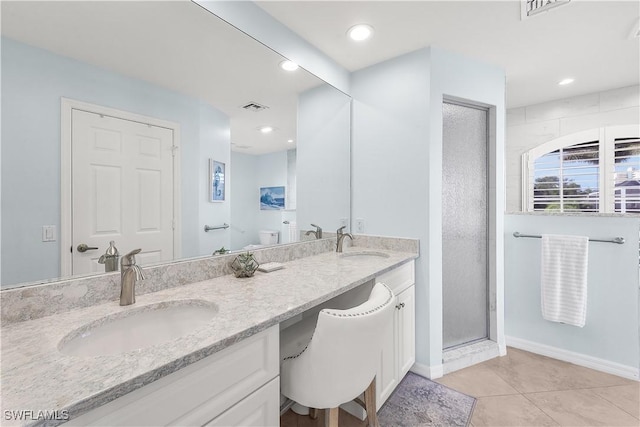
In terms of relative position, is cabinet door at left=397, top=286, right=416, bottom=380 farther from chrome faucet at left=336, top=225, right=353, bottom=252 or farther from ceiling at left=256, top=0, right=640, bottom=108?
ceiling at left=256, top=0, right=640, bottom=108

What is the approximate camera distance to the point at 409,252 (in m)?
2.07

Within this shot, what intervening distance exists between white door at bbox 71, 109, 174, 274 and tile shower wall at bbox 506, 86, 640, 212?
383 centimetres

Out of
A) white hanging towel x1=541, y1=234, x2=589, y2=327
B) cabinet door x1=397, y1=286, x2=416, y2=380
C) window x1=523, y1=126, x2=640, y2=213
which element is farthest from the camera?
window x1=523, y1=126, x2=640, y2=213

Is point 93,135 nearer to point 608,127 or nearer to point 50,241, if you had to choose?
point 50,241

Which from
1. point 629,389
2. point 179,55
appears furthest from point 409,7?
point 629,389

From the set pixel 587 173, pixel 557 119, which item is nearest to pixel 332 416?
pixel 587 173

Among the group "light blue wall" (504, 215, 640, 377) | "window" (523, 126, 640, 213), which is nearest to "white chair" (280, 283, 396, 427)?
"light blue wall" (504, 215, 640, 377)

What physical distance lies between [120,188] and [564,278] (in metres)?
2.99

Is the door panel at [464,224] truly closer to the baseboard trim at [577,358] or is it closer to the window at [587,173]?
the baseboard trim at [577,358]

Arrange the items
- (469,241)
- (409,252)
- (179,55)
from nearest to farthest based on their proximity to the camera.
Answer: (179,55), (409,252), (469,241)

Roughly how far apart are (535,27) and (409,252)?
1703 millimetres

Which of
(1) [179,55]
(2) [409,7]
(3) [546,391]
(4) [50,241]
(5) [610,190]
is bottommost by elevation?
(3) [546,391]

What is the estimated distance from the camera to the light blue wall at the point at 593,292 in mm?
2004

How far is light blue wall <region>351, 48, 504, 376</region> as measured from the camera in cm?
201
